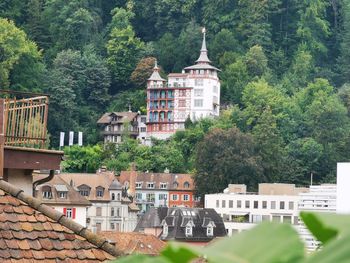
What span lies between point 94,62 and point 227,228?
3066 cm

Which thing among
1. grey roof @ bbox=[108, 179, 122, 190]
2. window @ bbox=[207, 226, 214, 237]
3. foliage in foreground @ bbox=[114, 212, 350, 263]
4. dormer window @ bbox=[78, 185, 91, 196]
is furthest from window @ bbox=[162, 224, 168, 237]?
foliage in foreground @ bbox=[114, 212, 350, 263]

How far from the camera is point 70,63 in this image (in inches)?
3917

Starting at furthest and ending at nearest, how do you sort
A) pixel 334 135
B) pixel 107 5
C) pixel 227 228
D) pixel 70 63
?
pixel 107 5, pixel 70 63, pixel 334 135, pixel 227 228

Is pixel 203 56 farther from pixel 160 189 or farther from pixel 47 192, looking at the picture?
pixel 47 192

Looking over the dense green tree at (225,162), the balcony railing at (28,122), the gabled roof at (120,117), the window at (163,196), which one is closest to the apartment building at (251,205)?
the dense green tree at (225,162)

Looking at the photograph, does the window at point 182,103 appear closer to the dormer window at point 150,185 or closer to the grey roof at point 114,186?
the dormer window at point 150,185

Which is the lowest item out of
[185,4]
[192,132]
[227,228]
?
[227,228]

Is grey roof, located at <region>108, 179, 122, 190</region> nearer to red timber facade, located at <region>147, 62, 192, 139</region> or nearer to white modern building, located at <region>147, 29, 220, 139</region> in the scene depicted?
red timber facade, located at <region>147, 62, 192, 139</region>

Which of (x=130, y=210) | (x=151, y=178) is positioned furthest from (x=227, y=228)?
(x=151, y=178)

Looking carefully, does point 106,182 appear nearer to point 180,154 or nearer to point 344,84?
point 180,154

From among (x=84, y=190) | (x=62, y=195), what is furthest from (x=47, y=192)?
(x=84, y=190)

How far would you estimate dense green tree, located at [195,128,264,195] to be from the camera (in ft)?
271

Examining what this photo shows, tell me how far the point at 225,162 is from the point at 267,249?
82.2m

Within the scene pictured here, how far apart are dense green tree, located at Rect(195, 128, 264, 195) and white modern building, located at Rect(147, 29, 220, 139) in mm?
11325
